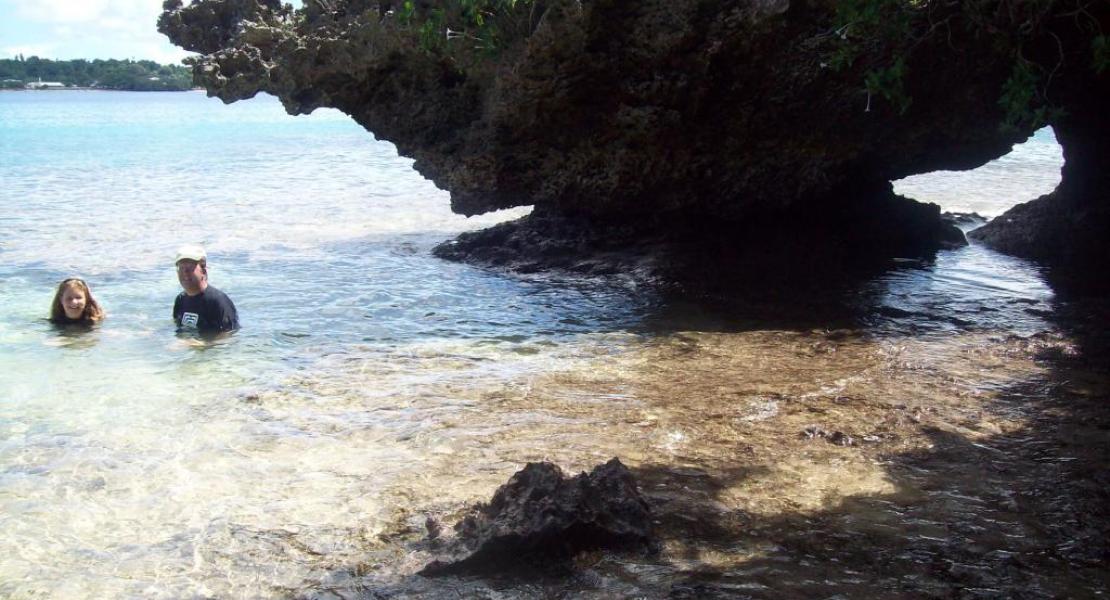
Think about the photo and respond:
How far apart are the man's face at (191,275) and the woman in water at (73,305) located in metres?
1.06

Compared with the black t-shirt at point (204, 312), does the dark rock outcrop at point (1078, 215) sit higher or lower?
higher

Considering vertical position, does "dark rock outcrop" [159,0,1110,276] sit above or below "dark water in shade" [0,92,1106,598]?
above

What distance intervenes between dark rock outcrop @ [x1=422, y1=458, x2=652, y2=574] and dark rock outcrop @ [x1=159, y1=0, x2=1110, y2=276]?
4.66 meters

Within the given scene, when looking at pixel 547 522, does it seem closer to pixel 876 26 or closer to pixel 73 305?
pixel 876 26

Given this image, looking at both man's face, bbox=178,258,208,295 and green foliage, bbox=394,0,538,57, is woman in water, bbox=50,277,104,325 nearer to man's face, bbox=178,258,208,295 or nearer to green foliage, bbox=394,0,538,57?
man's face, bbox=178,258,208,295

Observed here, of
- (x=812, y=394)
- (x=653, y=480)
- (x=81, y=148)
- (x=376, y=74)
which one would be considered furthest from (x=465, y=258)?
(x=81, y=148)

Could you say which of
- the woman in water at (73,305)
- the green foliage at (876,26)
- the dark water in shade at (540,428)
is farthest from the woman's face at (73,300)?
the green foliage at (876,26)

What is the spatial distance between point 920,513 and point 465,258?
802cm

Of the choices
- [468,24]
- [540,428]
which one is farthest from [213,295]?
[540,428]

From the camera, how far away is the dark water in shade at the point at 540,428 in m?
3.89

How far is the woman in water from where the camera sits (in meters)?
8.40

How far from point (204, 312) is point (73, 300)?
49.7 inches

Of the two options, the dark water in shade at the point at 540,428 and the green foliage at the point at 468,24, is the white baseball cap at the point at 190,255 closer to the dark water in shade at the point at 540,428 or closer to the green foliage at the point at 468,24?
the dark water in shade at the point at 540,428

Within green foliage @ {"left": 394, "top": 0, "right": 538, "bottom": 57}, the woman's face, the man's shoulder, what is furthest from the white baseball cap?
green foliage @ {"left": 394, "top": 0, "right": 538, "bottom": 57}
